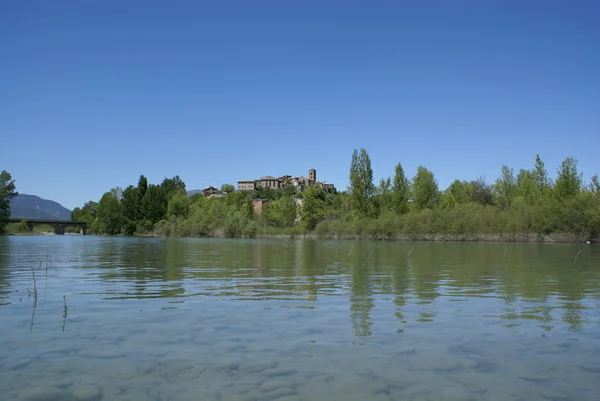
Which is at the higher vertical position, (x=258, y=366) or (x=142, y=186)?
(x=142, y=186)

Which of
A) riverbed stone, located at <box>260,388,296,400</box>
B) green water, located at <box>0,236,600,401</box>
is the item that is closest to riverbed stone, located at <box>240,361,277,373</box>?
green water, located at <box>0,236,600,401</box>

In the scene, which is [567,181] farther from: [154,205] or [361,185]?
[154,205]

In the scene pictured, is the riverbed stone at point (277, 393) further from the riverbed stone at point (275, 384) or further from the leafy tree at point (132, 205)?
the leafy tree at point (132, 205)

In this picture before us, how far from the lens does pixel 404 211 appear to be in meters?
96.4

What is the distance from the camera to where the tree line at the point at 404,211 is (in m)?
71.1

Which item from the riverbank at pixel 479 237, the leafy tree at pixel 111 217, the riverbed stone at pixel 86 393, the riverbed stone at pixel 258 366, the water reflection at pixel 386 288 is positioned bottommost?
the riverbed stone at pixel 86 393

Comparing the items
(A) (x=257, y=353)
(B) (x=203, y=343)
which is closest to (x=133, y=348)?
(B) (x=203, y=343)

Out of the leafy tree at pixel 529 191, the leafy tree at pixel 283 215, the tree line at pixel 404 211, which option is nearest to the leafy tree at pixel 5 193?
the tree line at pixel 404 211

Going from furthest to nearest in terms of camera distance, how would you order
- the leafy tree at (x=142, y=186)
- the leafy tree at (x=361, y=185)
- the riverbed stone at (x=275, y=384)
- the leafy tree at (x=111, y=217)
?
the leafy tree at (x=142, y=186)
the leafy tree at (x=111, y=217)
the leafy tree at (x=361, y=185)
the riverbed stone at (x=275, y=384)

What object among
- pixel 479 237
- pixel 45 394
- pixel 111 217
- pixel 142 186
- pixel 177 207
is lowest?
pixel 45 394

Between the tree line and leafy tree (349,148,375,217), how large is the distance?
0.20m

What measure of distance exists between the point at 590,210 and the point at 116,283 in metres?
65.1

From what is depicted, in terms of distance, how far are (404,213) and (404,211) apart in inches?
19.6

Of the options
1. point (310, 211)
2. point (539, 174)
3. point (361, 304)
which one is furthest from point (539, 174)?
point (361, 304)
